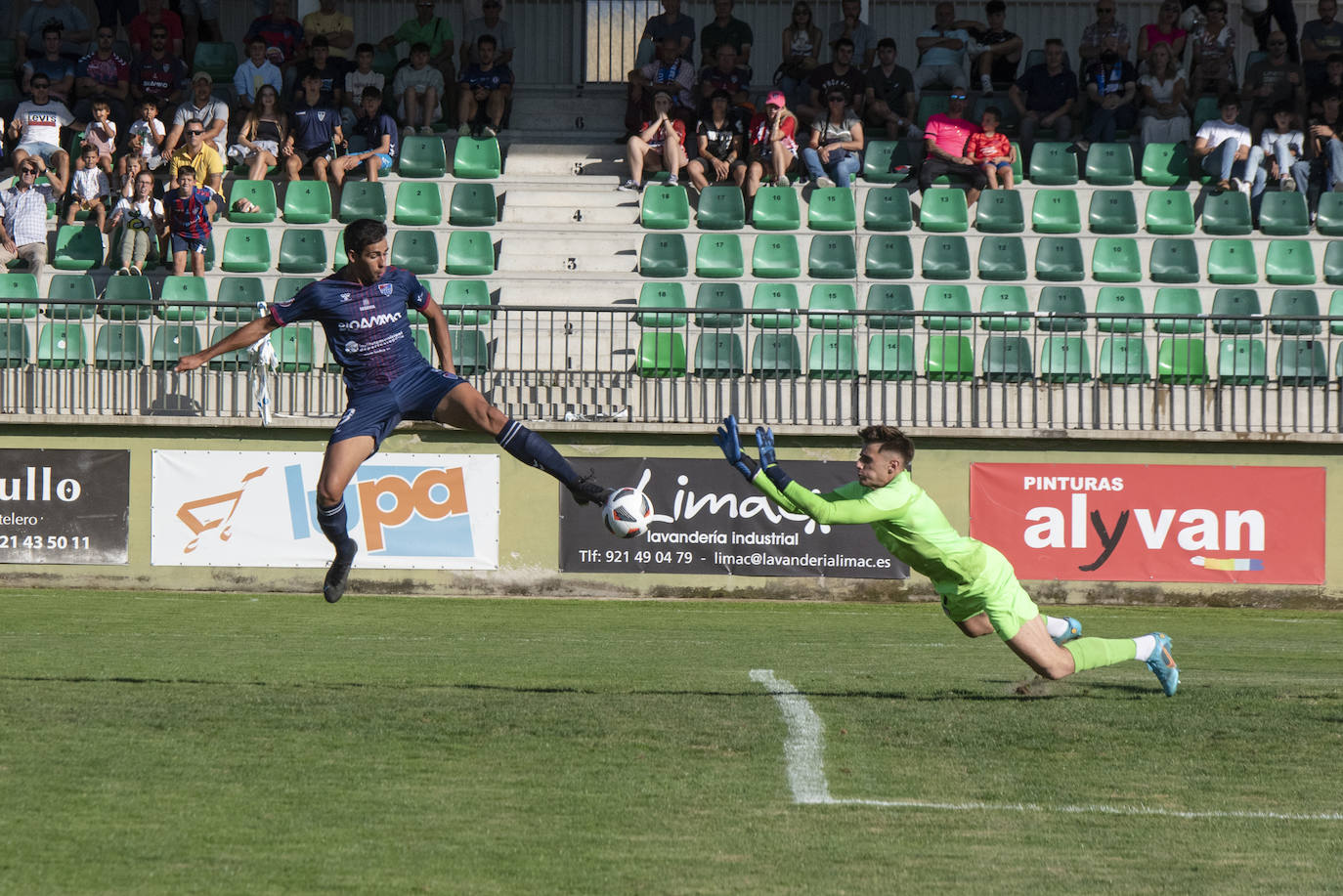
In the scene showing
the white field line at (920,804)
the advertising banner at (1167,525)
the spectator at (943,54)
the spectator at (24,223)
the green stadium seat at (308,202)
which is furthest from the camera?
the spectator at (943,54)

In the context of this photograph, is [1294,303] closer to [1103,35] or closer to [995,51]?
[1103,35]

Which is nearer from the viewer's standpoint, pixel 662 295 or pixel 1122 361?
pixel 1122 361

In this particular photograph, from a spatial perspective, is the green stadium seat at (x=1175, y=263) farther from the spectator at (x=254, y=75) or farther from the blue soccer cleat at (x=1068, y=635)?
the blue soccer cleat at (x=1068, y=635)

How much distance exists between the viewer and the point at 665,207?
21375mm

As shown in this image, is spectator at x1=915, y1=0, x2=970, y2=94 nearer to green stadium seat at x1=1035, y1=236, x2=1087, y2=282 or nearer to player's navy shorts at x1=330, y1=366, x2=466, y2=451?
green stadium seat at x1=1035, y1=236, x2=1087, y2=282

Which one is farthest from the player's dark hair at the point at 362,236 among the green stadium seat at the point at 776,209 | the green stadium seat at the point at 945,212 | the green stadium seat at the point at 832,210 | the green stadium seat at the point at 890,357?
the green stadium seat at the point at 945,212

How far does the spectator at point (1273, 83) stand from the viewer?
21.7m

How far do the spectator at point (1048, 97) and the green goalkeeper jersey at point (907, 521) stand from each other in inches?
602

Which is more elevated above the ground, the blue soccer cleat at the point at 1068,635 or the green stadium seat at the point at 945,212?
the green stadium seat at the point at 945,212

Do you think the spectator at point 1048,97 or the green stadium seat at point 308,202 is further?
the spectator at point 1048,97

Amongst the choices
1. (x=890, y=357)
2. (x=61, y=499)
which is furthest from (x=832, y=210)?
(x=61, y=499)

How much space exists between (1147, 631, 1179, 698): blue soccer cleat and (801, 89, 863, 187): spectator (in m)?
13.5

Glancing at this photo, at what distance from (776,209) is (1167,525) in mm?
7107

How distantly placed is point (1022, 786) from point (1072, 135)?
1812 centimetres
